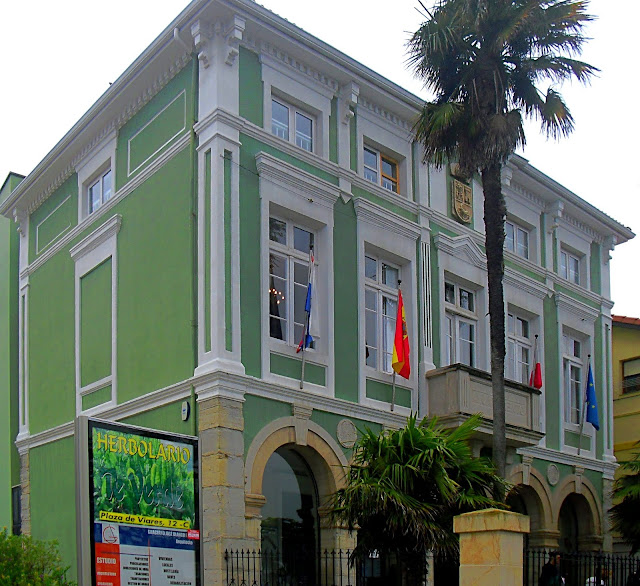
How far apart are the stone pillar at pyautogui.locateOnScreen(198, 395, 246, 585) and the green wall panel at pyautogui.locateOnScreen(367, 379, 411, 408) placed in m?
4.06

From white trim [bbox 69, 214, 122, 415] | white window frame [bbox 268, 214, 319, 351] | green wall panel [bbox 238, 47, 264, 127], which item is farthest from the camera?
white trim [bbox 69, 214, 122, 415]

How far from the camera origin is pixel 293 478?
69.8 ft

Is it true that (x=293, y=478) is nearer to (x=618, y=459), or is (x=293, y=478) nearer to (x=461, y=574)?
(x=461, y=574)

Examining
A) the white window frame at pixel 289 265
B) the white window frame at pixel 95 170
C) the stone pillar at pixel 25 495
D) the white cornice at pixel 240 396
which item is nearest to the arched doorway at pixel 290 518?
the white cornice at pixel 240 396

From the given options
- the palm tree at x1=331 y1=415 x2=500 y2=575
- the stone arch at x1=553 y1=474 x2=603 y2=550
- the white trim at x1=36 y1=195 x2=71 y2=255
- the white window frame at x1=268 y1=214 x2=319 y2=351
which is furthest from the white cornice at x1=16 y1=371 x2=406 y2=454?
the stone arch at x1=553 y1=474 x2=603 y2=550

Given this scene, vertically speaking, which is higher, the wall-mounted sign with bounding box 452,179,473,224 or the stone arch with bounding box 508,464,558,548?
the wall-mounted sign with bounding box 452,179,473,224

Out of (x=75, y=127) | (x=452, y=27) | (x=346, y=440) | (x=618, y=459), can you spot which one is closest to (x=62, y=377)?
(x=75, y=127)

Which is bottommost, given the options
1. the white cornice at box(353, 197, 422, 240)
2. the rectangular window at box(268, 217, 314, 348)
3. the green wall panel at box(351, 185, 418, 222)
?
the rectangular window at box(268, 217, 314, 348)

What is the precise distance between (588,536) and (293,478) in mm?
11169

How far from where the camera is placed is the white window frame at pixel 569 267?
30.3 metres

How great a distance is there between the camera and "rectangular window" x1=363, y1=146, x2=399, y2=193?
24188mm

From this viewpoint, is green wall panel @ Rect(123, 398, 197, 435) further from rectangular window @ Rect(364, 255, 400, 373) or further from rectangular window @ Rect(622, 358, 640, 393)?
rectangular window @ Rect(622, 358, 640, 393)

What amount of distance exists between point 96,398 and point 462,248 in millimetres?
9113

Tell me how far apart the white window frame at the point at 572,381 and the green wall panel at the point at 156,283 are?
12.4m
